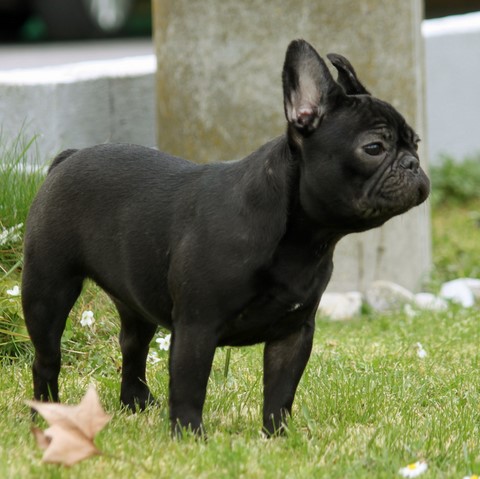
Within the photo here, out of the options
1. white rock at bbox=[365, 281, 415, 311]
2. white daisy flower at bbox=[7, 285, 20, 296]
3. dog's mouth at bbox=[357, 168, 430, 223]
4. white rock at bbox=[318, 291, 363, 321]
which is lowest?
white rock at bbox=[365, 281, 415, 311]

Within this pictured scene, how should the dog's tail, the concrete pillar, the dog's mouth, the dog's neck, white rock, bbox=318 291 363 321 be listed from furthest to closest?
the concrete pillar, white rock, bbox=318 291 363 321, the dog's tail, the dog's neck, the dog's mouth

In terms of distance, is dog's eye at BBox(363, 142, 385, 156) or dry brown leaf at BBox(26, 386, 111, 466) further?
dog's eye at BBox(363, 142, 385, 156)

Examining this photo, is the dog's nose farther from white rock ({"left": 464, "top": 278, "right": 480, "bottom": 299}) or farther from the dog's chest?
white rock ({"left": 464, "top": 278, "right": 480, "bottom": 299})

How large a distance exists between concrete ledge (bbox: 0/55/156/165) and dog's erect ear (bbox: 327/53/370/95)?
294 centimetres

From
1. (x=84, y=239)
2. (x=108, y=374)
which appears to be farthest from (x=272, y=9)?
(x=84, y=239)

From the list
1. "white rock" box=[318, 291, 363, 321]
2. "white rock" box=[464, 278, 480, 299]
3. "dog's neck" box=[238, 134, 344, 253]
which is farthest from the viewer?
"white rock" box=[464, 278, 480, 299]

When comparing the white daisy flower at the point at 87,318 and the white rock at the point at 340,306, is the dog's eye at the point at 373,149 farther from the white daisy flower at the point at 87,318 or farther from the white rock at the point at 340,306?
the white rock at the point at 340,306

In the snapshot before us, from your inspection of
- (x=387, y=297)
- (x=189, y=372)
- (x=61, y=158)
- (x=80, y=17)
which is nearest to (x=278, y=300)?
(x=189, y=372)

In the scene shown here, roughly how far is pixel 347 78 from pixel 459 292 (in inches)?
171

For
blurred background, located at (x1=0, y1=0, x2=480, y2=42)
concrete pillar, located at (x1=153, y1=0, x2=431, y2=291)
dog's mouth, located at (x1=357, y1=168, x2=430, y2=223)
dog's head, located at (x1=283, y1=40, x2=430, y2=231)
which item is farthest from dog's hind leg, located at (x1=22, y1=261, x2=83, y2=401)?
blurred background, located at (x1=0, y1=0, x2=480, y2=42)

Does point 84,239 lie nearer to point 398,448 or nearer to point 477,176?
point 398,448

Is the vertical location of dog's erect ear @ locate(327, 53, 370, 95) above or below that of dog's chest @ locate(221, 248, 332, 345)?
above

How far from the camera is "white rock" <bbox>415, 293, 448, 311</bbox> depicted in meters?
8.20

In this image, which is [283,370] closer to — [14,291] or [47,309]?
[47,309]
